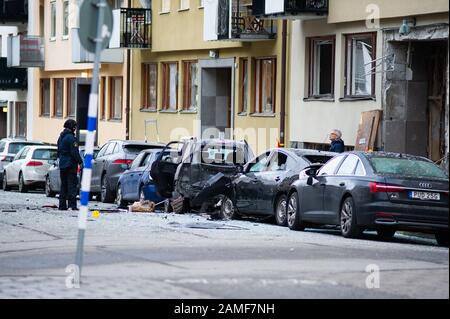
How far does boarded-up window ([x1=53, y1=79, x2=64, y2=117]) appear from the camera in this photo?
6097cm

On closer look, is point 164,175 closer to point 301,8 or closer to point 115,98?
point 301,8

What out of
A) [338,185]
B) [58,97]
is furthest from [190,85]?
[338,185]

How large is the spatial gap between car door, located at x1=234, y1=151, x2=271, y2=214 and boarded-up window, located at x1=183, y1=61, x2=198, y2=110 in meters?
19.5

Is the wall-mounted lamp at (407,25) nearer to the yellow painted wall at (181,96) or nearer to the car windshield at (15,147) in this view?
the yellow painted wall at (181,96)

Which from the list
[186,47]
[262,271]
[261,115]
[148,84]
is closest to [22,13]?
[148,84]

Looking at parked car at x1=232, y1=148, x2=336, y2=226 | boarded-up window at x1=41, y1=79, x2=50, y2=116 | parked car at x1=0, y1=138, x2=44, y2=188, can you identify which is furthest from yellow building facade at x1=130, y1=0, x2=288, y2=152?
parked car at x1=232, y1=148, x2=336, y2=226

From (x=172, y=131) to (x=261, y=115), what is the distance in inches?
295

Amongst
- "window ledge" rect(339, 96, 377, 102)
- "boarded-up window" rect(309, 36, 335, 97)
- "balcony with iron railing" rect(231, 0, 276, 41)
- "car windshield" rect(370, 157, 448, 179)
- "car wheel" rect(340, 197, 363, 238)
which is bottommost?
"car wheel" rect(340, 197, 363, 238)

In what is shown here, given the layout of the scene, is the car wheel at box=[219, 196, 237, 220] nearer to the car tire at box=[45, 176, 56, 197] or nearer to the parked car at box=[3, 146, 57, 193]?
the car tire at box=[45, 176, 56, 197]

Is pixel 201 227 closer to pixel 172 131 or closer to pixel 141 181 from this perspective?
pixel 141 181

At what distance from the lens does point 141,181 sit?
31.6 metres

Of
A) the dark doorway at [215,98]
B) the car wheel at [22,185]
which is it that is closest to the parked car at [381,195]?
the car wheel at [22,185]

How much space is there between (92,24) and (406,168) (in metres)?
8.93

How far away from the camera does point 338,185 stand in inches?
853
